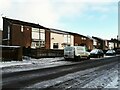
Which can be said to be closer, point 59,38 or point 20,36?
point 20,36

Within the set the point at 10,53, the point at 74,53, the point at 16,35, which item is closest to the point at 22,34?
the point at 16,35

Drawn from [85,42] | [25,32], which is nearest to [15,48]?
[25,32]

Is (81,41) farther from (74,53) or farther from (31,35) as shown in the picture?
(74,53)

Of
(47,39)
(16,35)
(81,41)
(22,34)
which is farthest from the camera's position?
(81,41)

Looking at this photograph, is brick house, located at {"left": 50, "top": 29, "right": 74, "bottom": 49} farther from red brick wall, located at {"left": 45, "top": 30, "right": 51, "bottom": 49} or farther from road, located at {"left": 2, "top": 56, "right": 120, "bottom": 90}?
road, located at {"left": 2, "top": 56, "right": 120, "bottom": 90}

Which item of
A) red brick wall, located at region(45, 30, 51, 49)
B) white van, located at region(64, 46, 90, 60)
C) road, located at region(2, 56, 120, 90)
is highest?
Result: red brick wall, located at region(45, 30, 51, 49)

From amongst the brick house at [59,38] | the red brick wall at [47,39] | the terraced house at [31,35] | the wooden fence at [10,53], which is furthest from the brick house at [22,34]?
the wooden fence at [10,53]

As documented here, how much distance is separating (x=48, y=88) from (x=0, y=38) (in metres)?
44.9

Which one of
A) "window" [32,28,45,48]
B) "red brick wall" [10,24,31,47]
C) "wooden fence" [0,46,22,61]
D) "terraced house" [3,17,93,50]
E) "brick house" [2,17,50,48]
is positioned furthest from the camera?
"window" [32,28,45,48]

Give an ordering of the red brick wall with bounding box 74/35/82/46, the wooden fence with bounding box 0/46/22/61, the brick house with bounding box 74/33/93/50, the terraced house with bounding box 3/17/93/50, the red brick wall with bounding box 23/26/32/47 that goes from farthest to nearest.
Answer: the brick house with bounding box 74/33/93/50, the red brick wall with bounding box 74/35/82/46, the red brick wall with bounding box 23/26/32/47, the terraced house with bounding box 3/17/93/50, the wooden fence with bounding box 0/46/22/61

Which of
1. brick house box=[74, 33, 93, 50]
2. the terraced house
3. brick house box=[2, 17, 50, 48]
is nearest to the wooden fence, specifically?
brick house box=[2, 17, 50, 48]

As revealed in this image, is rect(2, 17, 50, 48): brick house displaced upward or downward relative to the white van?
upward

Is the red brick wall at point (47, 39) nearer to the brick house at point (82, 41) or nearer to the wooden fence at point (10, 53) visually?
the brick house at point (82, 41)

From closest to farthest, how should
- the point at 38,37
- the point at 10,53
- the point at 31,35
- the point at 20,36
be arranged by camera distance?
the point at 10,53 → the point at 20,36 → the point at 31,35 → the point at 38,37
